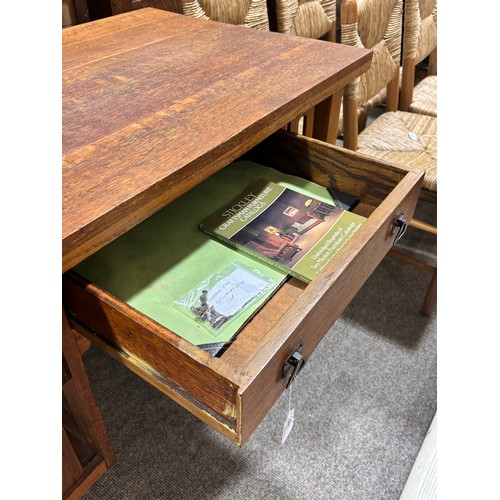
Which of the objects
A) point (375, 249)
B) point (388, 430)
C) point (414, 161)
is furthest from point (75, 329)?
point (414, 161)

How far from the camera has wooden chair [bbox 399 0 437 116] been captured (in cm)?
144

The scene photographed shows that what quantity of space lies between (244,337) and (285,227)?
222 mm

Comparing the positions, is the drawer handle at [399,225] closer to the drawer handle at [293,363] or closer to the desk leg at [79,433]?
the drawer handle at [293,363]

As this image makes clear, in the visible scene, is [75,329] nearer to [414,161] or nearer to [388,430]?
[388,430]

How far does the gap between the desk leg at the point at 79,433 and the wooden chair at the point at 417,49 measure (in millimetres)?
1288

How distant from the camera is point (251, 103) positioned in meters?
0.65

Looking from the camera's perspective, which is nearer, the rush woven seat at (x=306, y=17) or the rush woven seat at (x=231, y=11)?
the rush woven seat at (x=231, y=11)

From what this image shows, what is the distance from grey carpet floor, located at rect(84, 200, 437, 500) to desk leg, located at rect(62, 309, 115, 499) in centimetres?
10

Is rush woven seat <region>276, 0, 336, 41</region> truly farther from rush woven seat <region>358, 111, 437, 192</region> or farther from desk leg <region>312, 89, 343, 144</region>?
desk leg <region>312, 89, 343, 144</region>

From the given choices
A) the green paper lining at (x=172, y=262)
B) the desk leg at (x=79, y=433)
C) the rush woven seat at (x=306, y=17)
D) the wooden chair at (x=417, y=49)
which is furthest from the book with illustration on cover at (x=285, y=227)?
the wooden chair at (x=417, y=49)

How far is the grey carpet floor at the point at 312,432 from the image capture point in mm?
883

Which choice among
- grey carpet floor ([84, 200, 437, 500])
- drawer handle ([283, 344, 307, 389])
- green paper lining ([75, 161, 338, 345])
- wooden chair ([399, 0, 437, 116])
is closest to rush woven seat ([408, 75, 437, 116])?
wooden chair ([399, 0, 437, 116])
